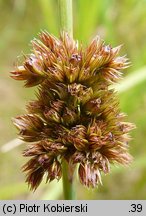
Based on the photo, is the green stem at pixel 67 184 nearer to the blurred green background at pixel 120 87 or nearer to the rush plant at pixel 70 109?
the rush plant at pixel 70 109

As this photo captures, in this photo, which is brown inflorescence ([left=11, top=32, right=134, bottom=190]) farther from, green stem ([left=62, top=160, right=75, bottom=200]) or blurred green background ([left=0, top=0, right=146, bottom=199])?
blurred green background ([left=0, top=0, right=146, bottom=199])

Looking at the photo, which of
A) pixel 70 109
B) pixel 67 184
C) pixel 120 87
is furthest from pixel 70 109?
pixel 120 87

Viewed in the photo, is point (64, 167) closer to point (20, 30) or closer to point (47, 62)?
point (47, 62)

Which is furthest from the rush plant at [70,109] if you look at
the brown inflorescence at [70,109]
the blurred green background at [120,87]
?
the blurred green background at [120,87]

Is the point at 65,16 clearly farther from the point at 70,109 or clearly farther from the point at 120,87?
the point at 120,87

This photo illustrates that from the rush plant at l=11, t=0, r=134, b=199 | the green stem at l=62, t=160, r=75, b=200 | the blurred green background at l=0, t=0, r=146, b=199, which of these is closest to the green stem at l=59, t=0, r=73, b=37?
the rush plant at l=11, t=0, r=134, b=199

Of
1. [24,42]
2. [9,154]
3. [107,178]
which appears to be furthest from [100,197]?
[24,42]
